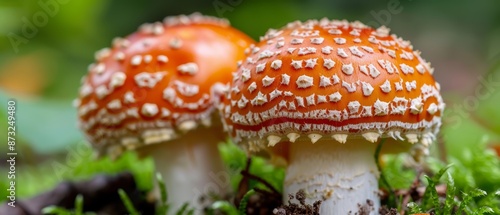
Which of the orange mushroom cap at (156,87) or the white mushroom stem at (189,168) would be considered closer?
the orange mushroom cap at (156,87)

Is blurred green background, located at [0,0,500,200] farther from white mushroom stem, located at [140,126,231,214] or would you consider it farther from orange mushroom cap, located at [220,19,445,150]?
orange mushroom cap, located at [220,19,445,150]

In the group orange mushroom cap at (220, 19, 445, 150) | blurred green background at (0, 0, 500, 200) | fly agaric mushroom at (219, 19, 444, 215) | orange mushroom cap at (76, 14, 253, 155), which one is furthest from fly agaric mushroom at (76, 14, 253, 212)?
blurred green background at (0, 0, 500, 200)

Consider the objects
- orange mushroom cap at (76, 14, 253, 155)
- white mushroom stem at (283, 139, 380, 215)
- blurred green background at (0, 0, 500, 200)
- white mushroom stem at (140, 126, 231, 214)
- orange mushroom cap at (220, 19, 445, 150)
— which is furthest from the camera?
blurred green background at (0, 0, 500, 200)

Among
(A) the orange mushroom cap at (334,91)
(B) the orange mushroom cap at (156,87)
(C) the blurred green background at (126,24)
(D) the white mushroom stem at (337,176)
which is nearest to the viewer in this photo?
(A) the orange mushroom cap at (334,91)

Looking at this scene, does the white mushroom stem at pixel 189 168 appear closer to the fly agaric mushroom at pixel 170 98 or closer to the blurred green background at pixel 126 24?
the fly agaric mushroom at pixel 170 98

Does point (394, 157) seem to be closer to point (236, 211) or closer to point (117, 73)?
point (236, 211)

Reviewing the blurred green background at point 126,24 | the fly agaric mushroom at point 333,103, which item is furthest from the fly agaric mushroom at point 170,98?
the blurred green background at point 126,24

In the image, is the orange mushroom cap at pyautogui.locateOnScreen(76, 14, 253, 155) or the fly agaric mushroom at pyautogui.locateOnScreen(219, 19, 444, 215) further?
the orange mushroom cap at pyautogui.locateOnScreen(76, 14, 253, 155)

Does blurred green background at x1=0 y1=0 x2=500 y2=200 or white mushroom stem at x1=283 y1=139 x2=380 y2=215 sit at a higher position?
blurred green background at x1=0 y1=0 x2=500 y2=200
